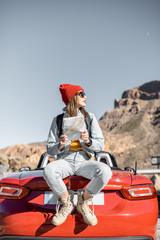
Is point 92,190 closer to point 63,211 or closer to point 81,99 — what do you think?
point 63,211

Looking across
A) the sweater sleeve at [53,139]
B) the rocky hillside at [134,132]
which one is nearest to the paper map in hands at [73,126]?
the sweater sleeve at [53,139]

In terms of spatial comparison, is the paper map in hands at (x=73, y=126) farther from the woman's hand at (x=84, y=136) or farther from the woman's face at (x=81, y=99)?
the woman's face at (x=81, y=99)

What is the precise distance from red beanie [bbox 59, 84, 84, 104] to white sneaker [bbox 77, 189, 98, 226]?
117 cm

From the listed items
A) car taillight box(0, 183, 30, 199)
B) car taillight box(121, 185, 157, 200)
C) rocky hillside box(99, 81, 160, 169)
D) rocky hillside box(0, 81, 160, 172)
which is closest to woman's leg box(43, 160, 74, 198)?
car taillight box(0, 183, 30, 199)

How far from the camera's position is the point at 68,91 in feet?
9.67

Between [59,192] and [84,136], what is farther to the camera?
[84,136]

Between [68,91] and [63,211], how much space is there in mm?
1382

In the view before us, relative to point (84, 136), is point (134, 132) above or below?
below

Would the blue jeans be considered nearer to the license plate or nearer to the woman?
the woman

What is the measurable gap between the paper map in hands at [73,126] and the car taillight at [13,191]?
2.28ft

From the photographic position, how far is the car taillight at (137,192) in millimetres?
2260

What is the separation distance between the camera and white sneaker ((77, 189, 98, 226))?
2062mm

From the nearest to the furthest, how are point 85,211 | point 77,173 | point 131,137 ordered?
point 85,211 < point 77,173 < point 131,137

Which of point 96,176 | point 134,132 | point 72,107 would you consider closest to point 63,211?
point 96,176
